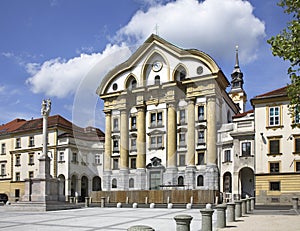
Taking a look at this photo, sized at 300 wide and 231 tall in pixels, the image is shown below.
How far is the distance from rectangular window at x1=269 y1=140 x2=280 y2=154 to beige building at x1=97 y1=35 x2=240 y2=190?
9.63 metres

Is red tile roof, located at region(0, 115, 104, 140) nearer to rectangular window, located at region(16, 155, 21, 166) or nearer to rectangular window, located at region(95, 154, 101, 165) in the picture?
rectangular window, located at region(95, 154, 101, 165)

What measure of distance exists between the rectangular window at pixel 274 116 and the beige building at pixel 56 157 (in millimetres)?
26130

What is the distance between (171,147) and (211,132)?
18.7 ft

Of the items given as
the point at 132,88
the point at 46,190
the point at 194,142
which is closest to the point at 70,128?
the point at 132,88

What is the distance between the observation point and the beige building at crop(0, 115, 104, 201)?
201 ft

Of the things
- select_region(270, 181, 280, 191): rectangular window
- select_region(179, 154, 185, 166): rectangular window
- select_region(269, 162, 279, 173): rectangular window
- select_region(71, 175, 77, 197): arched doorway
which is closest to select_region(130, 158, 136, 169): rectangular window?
select_region(179, 154, 185, 166): rectangular window

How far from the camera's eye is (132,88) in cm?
5244

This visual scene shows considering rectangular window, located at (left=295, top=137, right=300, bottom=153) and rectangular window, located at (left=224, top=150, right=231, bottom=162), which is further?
rectangular window, located at (left=224, top=150, right=231, bottom=162)

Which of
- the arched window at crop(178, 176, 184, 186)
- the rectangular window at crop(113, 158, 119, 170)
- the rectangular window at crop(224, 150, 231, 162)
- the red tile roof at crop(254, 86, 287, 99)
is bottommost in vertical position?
the arched window at crop(178, 176, 184, 186)

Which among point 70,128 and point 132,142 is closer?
point 132,142

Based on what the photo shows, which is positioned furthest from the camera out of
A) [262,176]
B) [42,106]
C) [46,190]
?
[262,176]

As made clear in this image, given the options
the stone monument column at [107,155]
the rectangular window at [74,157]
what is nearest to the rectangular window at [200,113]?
the stone monument column at [107,155]

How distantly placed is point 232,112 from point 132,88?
19.4 metres

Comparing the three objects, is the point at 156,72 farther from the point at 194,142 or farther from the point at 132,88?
the point at 194,142
